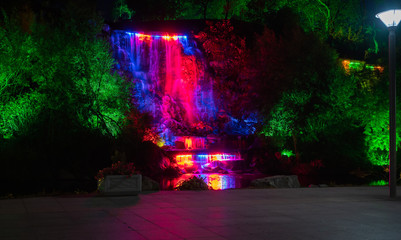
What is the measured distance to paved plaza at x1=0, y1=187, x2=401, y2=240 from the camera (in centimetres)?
762

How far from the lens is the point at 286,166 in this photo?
101 ft

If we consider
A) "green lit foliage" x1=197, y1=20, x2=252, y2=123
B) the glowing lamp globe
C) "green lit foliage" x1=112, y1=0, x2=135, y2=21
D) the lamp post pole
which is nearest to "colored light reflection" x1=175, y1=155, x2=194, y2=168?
"green lit foliage" x1=197, y1=20, x2=252, y2=123

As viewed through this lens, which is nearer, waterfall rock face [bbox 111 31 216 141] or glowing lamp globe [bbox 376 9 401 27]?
glowing lamp globe [bbox 376 9 401 27]

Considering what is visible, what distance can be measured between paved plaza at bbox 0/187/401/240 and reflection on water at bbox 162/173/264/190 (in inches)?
377

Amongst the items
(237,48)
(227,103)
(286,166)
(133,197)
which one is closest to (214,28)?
(237,48)

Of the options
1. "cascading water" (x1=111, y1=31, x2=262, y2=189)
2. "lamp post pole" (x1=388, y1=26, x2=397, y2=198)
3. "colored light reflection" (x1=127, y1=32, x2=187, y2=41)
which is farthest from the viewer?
"colored light reflection" (x1=127, y1=32, x2=187, y2=41)

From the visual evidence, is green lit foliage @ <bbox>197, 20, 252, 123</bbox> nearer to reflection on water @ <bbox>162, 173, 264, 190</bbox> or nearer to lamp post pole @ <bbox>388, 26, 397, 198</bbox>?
reflection on water @ <bbox>162, 173, 264, 190</bbox>

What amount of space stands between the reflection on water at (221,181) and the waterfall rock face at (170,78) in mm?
11183

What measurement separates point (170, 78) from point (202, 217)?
34.2 m

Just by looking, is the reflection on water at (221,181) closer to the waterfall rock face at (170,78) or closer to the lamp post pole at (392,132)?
the lamp post pole at (392,132)

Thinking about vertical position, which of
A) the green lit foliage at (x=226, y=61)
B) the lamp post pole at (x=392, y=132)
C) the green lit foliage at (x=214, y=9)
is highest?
the green lit foliage at (x=214, y=9)

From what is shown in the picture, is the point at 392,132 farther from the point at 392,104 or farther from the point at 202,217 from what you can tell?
the point at 202,217

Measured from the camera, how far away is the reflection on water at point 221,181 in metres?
23.2

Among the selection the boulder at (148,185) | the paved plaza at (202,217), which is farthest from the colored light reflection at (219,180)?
the paved plaza at (202,217)
